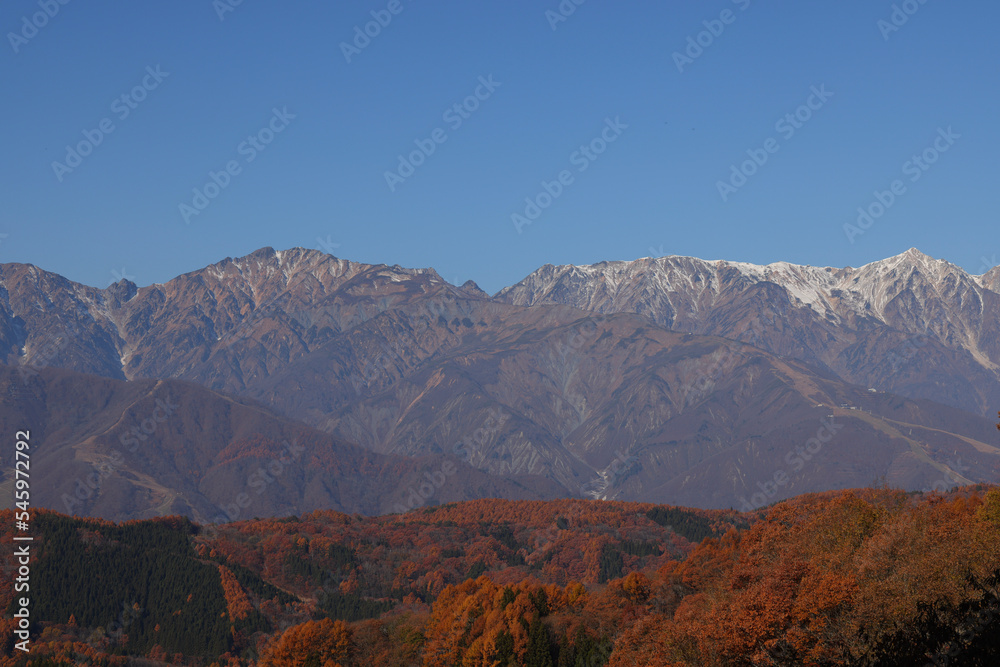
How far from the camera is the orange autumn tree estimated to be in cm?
12862

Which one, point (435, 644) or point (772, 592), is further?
point (435, 644)

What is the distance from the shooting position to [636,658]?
90562mm

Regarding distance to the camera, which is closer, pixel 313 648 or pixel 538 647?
pixel 538 647

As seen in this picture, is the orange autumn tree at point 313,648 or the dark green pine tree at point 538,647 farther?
the orange autumn tree at point 313,648

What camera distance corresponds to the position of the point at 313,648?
13075 cm

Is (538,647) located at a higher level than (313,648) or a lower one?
lower

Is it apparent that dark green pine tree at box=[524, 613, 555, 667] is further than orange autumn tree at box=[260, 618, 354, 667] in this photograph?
No

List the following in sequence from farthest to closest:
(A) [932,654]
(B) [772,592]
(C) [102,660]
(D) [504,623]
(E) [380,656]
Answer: (C) [102,660]
(E) [380,656]
(D) [504,623]
(B) [772,592]
(A) [932,654]

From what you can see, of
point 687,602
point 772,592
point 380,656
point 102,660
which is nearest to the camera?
point 772,592

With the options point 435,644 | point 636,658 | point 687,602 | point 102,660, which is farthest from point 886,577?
point 102,660

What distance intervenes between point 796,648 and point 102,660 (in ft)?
520

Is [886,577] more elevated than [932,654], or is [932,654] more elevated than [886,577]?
[886,577]

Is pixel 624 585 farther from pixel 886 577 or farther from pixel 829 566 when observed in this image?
pixel 886 577

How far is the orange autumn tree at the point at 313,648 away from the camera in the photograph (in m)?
129
